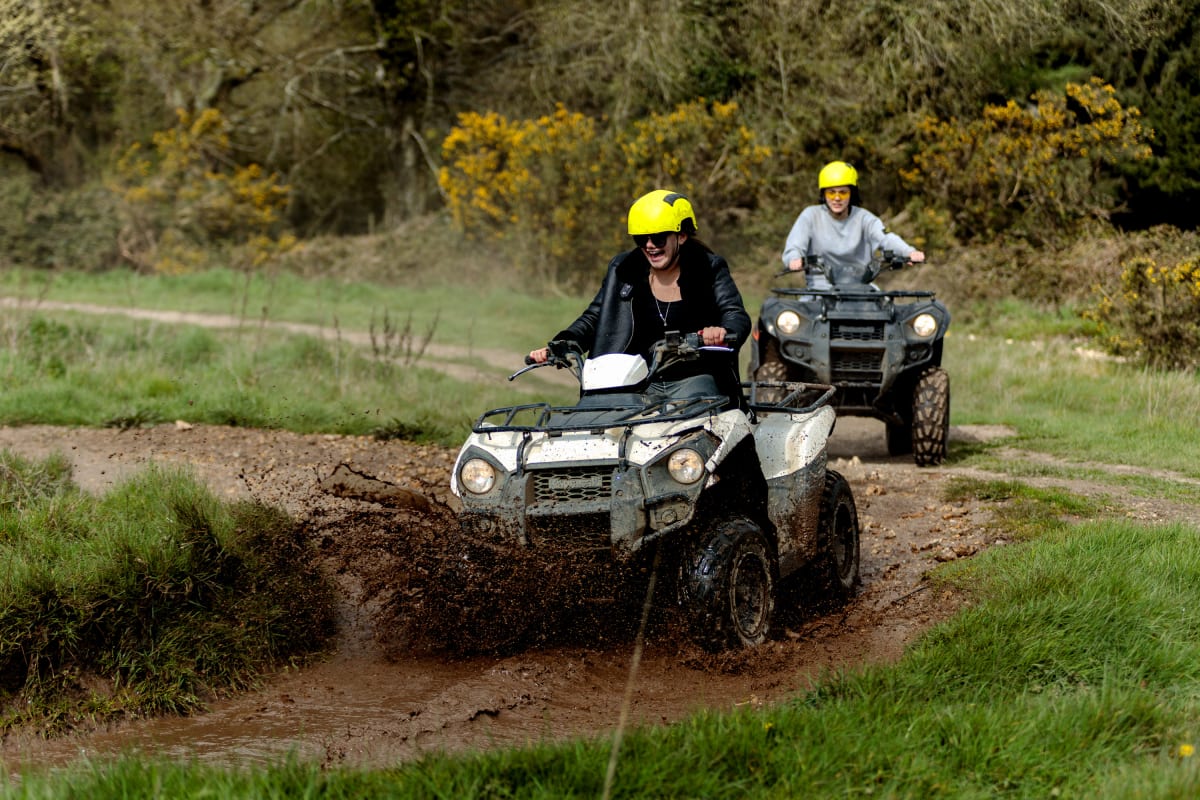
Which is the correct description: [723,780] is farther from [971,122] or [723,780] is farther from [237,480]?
[971,122]

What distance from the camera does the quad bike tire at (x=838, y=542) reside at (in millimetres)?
7102

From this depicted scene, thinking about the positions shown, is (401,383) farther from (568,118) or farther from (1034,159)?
(568,118)

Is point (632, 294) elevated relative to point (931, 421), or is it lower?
elevated

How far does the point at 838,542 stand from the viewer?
7324 millimetres

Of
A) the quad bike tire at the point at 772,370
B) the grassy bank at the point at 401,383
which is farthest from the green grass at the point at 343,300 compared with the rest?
the quad bike tire at the point at 772,370

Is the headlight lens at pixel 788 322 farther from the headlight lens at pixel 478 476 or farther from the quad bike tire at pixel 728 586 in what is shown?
the headlight lens at pixel 478 476

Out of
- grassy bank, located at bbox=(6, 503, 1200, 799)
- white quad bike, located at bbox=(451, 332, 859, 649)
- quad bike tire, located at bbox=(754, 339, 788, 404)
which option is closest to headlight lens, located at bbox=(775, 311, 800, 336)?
quad bike tire, located at bbox=(754, 339, 788, 404)

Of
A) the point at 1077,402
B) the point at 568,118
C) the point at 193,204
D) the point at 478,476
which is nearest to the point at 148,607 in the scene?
the point at 478,476

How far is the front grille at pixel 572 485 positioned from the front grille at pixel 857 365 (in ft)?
17.7

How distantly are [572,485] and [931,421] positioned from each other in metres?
5.48

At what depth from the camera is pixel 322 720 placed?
18.8ft

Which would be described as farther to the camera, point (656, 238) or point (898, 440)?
point (898, 440)

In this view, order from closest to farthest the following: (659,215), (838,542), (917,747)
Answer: (917,747)
(659,215)
(838,542)

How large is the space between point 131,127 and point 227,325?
15.9 meters
